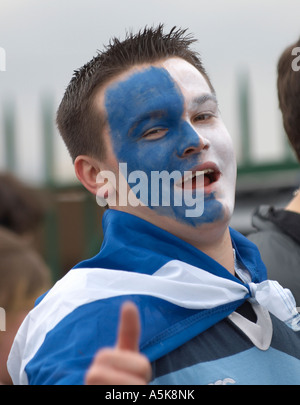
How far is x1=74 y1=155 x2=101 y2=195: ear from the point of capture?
1.86 metres

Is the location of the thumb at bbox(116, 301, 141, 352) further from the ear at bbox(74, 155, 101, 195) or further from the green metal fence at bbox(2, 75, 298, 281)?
the green metal fence at bbox(2, 75, 298, 281)

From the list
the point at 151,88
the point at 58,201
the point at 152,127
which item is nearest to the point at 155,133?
the point at 152,127

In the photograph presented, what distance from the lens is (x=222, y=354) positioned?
163cm

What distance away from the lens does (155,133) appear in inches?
69.5

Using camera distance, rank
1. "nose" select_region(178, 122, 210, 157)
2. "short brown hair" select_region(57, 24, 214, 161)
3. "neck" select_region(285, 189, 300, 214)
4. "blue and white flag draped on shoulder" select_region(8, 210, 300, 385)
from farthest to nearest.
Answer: "neck" select_region(285, 189, 300, 214)
"short brown hair" select_region(57, 24, 214, 161)
"nose" select_region(178, 122, 210, 157)
"blue and white flag draped on shoulder" select_region(8, 210, 300, 385)

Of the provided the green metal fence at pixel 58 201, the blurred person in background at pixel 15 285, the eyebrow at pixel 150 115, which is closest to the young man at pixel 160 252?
the eyebrow at pixel 150 115

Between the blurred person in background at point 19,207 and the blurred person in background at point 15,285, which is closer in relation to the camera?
the blurred person in background at point 15,285

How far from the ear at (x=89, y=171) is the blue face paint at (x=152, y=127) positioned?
3.9 inches

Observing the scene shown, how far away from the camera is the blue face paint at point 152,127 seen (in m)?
1.74

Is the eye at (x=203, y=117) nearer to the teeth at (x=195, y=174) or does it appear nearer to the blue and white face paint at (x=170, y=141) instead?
the blue and white face paint at (x=170, y=141)

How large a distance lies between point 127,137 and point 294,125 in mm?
926

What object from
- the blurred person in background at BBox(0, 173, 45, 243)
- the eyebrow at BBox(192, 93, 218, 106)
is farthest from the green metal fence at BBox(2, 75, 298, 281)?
the eyebrow at BBox(192, 93, 218, 106)

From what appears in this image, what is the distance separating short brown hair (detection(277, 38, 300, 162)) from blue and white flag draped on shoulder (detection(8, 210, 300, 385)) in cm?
83

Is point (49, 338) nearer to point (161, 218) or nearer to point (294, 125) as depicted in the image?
point (161, 218)
